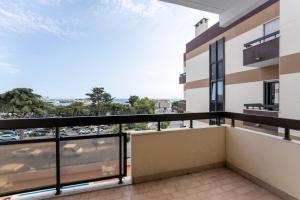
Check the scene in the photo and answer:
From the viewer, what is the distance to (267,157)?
6.51ft

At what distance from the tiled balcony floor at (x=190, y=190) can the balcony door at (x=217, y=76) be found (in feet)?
23.3

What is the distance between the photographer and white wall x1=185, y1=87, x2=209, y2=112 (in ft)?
34.2

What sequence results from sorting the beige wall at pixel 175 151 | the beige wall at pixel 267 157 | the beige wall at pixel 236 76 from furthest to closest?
the beige wall at pixel 236 76 < the beige wall at pixel 175 151 < the beige wall at pixel 267 157

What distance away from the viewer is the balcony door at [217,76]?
28.8ft

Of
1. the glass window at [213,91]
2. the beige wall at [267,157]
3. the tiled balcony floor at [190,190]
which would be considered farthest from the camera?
the glass window at [213,91]

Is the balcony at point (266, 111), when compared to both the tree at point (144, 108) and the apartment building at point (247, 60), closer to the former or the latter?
the apartment building at point (247, 60)

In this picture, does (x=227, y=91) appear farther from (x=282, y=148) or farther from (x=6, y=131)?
(x=6, y=131)

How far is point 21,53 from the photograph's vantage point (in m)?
8.27

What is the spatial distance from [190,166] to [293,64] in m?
4.41

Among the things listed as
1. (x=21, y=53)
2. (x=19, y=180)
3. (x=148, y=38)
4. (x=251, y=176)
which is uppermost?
(x=148, y=38)

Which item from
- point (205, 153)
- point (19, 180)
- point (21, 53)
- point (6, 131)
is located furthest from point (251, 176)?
point (21, 53)

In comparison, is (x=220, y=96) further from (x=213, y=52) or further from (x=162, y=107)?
(x=162, y=107)

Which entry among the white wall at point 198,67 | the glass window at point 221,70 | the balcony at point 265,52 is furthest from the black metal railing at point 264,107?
the white wall at point 198,67

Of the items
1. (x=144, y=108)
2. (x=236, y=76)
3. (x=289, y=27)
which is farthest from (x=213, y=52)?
(x=144, y=108)
